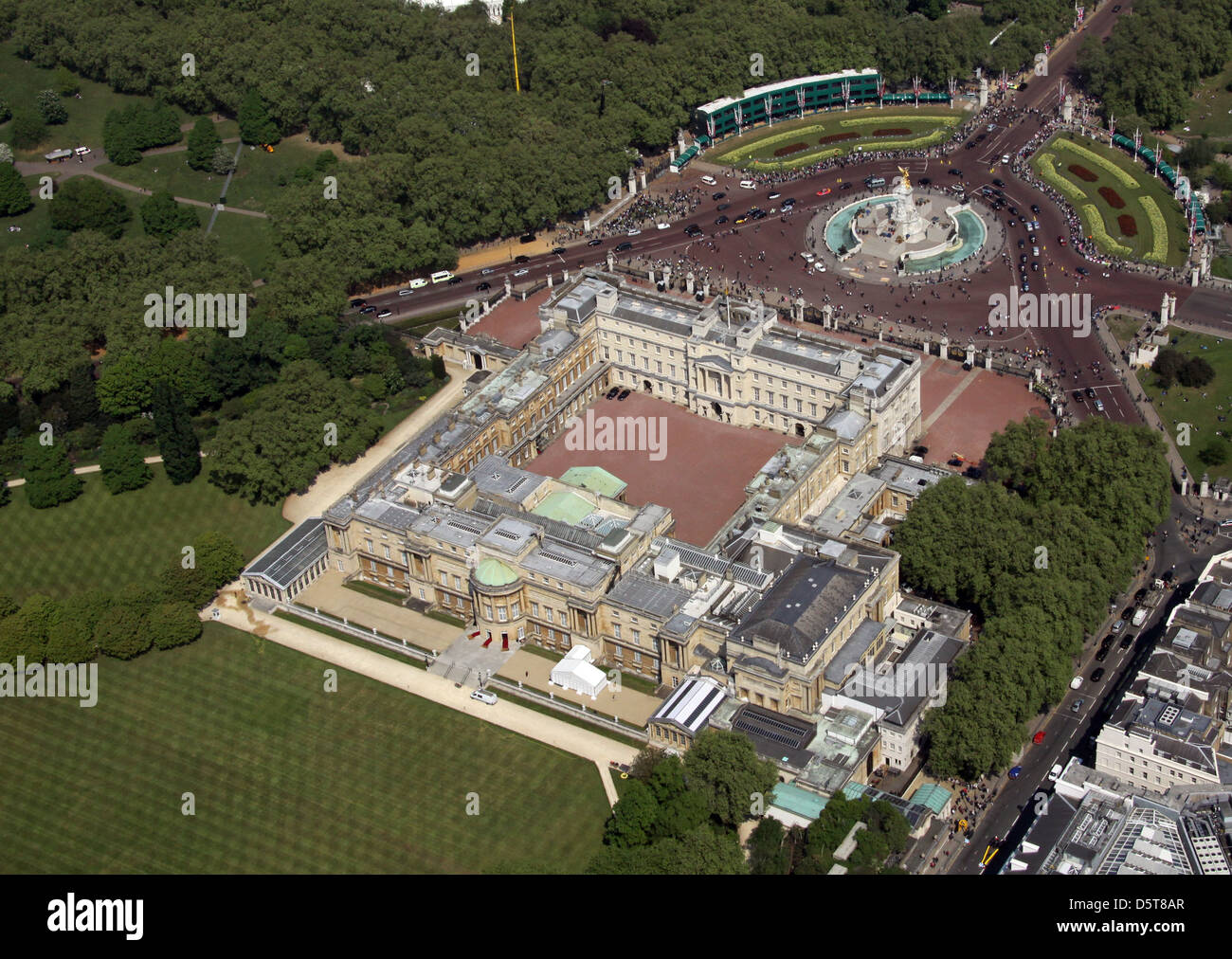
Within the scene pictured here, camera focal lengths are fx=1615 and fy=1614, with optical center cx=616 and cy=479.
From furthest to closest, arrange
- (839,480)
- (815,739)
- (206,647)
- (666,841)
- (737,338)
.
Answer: (737,338)
(839,480)
(206,647)
(815,739)
(666,841)

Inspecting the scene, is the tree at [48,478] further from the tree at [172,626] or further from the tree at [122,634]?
the tree at [172,626]

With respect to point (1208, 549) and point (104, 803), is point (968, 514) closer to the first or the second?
point (1208, 549)

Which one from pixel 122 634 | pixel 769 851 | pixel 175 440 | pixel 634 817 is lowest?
pixel 122 634

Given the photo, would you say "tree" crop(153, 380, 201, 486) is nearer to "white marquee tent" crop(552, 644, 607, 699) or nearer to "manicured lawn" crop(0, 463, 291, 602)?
"manicured lawn" crop(0, 463, 291, 602)

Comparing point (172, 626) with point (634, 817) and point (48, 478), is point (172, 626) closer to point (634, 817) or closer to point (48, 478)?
point (48, 478)

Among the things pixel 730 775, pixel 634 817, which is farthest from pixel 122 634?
pixel 730 775

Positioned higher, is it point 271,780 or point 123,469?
point 123,469

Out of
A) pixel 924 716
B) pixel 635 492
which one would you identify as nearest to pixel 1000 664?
pixel 924 716
